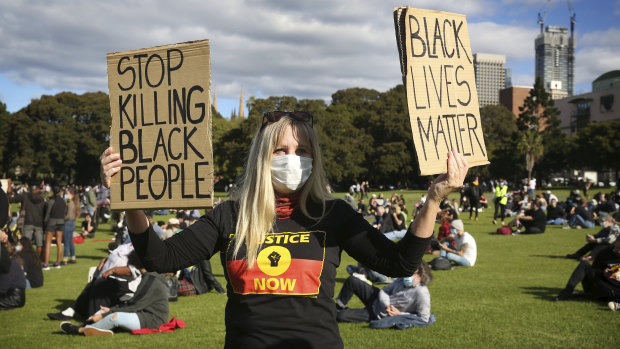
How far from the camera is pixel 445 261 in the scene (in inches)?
546

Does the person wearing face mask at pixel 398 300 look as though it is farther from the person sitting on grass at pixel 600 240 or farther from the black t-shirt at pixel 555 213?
the black t-shirt at pixel 555 213

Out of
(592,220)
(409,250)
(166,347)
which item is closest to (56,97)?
(592,220)

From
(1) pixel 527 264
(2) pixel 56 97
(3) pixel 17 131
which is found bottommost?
(1) pixel 527 264

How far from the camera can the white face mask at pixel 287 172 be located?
9.05 ft

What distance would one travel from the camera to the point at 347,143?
247 ft

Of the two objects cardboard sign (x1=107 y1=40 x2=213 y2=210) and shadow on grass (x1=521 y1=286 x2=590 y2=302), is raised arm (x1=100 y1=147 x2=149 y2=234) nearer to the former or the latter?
cardboard sign (x1=107 y1=40 x2=213 y2=210)

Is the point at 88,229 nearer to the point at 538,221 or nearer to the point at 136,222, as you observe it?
the point at 538,221

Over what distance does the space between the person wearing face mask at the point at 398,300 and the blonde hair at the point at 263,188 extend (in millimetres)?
6280

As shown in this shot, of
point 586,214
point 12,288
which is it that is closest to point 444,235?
point 586,214

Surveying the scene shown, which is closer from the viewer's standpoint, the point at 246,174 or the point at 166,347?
the point at 246,174

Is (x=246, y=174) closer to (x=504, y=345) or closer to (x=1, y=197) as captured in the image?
(x=1, y=197)

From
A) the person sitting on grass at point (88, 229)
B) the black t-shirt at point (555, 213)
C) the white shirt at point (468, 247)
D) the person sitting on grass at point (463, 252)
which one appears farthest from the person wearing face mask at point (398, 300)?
the black t-shirt at point (555, 213)

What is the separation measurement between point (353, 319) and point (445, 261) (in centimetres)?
553

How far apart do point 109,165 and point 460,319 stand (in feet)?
23.7
